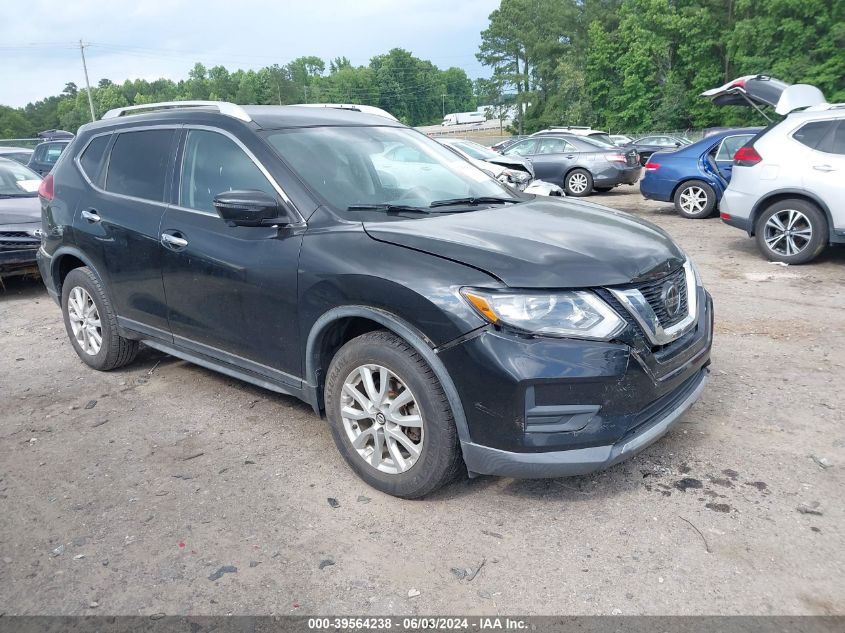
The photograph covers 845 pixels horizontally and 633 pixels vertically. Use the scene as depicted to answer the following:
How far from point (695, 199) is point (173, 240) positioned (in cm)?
999

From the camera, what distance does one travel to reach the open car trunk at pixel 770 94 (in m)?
8.98

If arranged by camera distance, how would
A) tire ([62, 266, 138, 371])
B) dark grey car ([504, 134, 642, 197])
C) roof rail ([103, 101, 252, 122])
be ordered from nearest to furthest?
roof rail ([103, 101, 252, 122]) → tire ([62, 266, 138, 371]) → dark grey car ([504, 134, 642, 197])

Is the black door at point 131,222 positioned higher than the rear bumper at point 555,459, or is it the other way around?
the black door at point 131,222

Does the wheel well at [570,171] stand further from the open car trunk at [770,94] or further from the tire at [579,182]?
the open car trunk at [770,94]

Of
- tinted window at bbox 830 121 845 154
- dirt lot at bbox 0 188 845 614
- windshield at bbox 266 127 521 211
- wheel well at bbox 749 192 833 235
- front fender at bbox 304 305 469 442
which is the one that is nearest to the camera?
dirt lot at bbox 0 188 845 614

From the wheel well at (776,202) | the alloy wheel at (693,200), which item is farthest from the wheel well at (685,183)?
the wheel well at (776,202)

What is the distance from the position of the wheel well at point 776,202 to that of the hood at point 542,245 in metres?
4.96

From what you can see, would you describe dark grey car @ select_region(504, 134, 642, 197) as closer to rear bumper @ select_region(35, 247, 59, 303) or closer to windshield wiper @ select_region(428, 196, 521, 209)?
windshield wiper @ select_region(428, 196, 521, 209)

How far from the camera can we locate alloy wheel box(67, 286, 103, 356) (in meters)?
5.02

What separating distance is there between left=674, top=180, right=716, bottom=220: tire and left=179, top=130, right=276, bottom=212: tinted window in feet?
31.9

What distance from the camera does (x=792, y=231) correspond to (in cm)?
779

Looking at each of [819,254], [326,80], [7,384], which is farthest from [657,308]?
[326,80]

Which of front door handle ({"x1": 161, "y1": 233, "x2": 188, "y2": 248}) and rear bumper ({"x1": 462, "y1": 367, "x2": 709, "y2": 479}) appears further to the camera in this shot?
front door handle ({"x1": 161, "y1": 233, "x2": 188, "y2": 248})

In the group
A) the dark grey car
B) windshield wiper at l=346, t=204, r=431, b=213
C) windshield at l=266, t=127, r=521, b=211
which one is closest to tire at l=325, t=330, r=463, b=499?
windshield wiper at l=346, t=204, r=431, b=213
